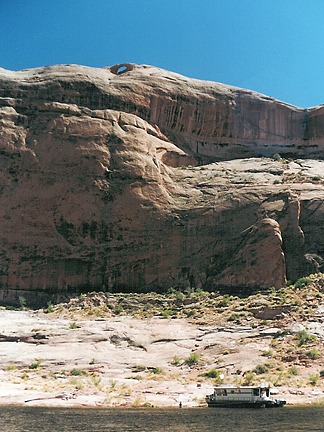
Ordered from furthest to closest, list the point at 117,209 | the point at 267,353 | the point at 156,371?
the point at 117,209, the point at 267,353, the point at 156,371

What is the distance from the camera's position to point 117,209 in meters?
40.3

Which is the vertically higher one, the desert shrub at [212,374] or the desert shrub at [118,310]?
the desert shrub at [118,310]

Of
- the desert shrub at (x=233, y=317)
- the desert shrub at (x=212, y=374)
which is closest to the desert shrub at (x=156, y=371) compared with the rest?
the desert shrub at (x=212, y=374)

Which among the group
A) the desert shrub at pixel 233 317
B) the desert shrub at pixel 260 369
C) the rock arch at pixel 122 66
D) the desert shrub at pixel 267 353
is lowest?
the desert shrub at pixel 260 369

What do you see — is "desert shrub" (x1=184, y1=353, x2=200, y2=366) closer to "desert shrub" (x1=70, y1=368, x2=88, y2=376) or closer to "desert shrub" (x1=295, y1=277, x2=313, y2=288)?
"desert shrub" (x1=70, y1=368, x2=88, y2=376)

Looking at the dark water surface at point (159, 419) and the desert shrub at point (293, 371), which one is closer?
the dark water surface at point (159, 419)

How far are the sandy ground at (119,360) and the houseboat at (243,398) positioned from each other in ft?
2.37

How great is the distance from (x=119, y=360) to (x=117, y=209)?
43.7 feet

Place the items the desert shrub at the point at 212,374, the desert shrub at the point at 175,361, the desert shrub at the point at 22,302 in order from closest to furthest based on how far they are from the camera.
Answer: the desert shrub at the point at 212,374 → the desert shrub at the point at 175,361 → the desert shrub at the point at 22,302

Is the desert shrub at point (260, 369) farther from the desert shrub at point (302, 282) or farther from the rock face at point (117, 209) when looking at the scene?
the rock face at point (117, 209)

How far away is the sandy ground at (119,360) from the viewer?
25.0 m

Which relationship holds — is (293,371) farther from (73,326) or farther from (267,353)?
(73,326)

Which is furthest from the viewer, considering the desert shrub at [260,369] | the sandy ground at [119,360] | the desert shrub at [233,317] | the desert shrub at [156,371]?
the desert shrub at [233,317]

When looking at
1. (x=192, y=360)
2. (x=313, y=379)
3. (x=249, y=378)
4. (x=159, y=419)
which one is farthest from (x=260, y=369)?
(x=159, y=419)
